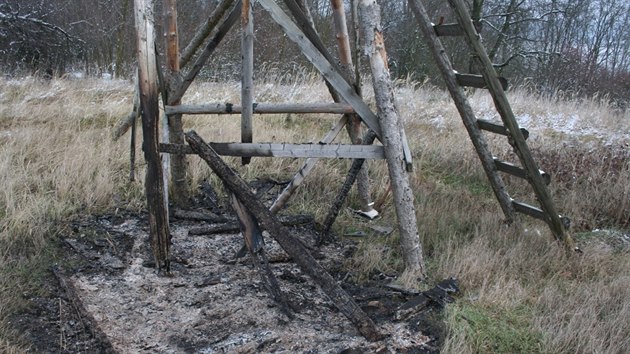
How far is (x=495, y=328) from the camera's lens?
131 inches

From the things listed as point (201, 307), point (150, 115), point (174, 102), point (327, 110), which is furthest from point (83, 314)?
point (327, 110)

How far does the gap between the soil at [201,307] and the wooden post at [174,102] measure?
90 cm

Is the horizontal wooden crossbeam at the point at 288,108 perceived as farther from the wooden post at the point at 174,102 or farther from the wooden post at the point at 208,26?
the wooden post at the point at 208,26

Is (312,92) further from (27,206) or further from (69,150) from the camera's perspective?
(27,206)

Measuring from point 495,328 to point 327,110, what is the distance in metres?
2.25

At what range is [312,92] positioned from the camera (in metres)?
10.2

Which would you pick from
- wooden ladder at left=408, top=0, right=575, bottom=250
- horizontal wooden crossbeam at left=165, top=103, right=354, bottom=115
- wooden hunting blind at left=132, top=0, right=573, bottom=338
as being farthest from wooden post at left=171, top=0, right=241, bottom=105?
wooden ladder at left=408, top=0, right=575, bottom=250

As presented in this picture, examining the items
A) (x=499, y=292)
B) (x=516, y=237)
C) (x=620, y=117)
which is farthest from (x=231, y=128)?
(x=620, y=117)

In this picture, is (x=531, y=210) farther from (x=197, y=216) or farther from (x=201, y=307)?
(x=197, y=216)

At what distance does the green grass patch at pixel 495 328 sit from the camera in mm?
3188

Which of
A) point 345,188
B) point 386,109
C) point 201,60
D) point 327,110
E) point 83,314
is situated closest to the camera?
point 83,314

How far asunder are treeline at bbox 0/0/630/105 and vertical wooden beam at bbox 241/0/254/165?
25.6 feet

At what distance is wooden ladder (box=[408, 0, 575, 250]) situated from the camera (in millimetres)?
4316

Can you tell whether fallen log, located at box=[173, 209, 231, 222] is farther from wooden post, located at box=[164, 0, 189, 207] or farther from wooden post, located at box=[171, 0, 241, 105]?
wooden post, located at box=[171, 0, 241, 105]
